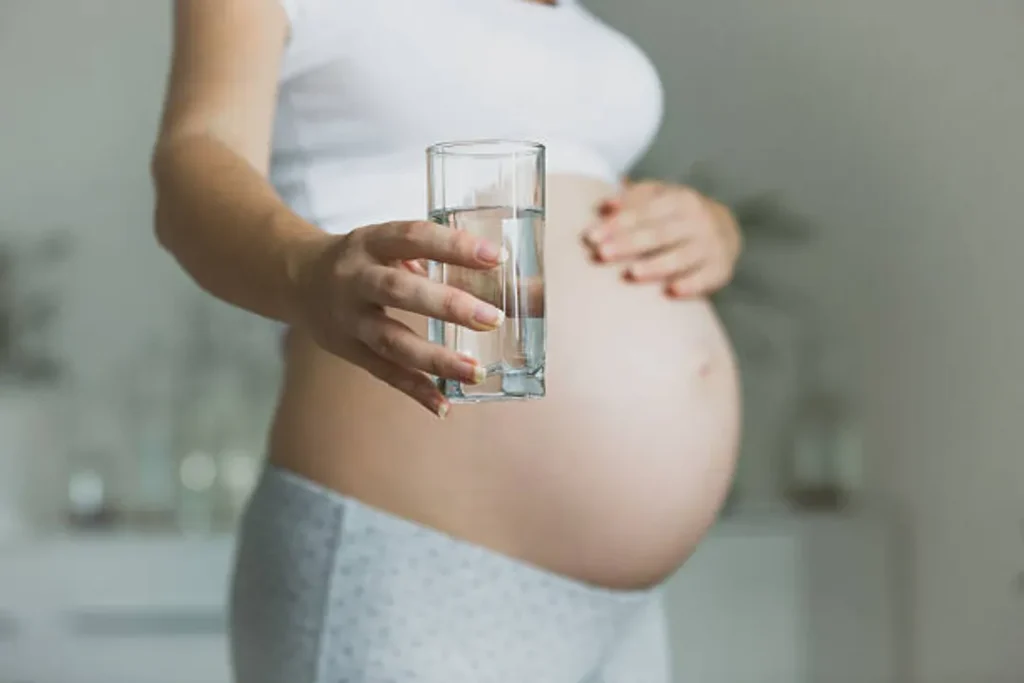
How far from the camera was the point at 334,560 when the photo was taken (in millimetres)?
726

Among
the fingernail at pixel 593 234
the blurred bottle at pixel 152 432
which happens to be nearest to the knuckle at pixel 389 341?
the fingernail at pixel 593 234

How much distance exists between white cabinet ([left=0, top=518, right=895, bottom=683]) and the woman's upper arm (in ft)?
4.34

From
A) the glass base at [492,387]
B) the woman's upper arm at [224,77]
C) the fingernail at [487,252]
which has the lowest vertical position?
the glass base at [492,387]

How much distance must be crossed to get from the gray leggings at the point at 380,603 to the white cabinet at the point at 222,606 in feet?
3.61

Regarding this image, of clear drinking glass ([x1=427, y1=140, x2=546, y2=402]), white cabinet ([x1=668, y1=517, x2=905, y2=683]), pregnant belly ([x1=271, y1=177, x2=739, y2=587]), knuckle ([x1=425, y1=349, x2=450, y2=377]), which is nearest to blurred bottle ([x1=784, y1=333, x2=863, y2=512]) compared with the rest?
white cabinet ([x1=668, y1=517, x2=905, y2=683])

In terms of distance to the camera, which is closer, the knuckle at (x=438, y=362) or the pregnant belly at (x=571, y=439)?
the knuckle at (x=438, y=362)

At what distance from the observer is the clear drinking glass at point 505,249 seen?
54cm

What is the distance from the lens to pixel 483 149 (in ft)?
1.93

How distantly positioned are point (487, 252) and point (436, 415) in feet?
0.64

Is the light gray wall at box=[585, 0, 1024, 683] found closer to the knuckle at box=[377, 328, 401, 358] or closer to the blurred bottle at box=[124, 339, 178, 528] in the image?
the blurred bottle at box=[124, 339, 178, 528]

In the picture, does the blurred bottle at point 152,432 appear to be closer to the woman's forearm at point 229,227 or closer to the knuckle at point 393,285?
the woman's forearm at point 229,227

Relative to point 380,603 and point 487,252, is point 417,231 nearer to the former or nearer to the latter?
point 487,252

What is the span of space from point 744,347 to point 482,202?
1.56 meters

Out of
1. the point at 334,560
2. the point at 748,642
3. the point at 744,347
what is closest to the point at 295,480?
the point at 334,560
